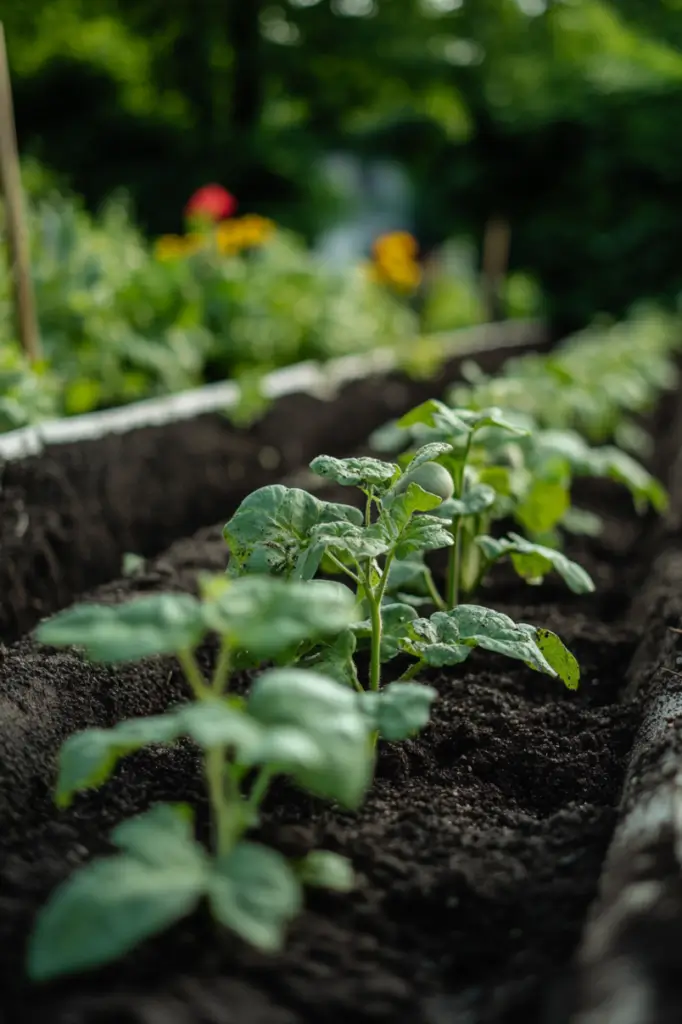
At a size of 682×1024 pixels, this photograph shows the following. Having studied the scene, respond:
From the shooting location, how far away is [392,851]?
4.34 ft

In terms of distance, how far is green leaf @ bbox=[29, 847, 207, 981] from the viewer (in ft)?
2.94

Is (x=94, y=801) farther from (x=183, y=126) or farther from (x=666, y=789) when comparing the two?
(x=183, y=126)

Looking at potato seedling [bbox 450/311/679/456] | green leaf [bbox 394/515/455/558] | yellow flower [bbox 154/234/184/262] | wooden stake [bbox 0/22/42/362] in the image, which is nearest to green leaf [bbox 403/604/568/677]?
green leaf [bbox 394/515/455/558]

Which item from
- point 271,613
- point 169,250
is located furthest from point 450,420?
point 169,250

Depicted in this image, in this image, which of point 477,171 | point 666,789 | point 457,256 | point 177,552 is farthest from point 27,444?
point 457,256

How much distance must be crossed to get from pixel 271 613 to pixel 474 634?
0.55m

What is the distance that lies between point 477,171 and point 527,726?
1251 cm

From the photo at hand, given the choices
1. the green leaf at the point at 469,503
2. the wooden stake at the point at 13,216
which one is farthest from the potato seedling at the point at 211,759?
the wooden stake at the point at 13,216

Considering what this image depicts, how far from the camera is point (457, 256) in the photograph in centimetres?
1484

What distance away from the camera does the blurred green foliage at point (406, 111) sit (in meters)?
11.6

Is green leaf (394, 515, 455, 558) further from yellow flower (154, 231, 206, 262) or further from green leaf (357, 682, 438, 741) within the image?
yellow flower (154, 231, 206, 262)

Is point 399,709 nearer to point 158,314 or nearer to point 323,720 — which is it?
point 323,720

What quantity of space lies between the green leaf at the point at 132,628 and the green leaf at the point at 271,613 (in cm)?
3

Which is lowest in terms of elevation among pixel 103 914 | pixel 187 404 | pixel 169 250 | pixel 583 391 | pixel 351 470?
pixel 103 914
